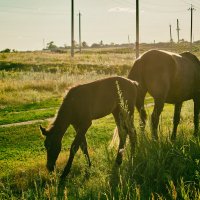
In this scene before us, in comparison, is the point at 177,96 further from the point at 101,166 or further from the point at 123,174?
the point at 123,174

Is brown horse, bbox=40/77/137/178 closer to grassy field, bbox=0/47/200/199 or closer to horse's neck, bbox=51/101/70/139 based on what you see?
horse's neck, bbox=51/101/70/139

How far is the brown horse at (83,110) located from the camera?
7215mm

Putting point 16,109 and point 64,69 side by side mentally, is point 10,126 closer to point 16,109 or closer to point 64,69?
point 16,109

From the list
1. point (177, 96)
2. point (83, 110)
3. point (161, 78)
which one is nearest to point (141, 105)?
point (161, 78)

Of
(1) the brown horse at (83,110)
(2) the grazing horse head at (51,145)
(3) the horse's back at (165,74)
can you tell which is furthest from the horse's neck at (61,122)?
(3) the horse's back at (165,74)

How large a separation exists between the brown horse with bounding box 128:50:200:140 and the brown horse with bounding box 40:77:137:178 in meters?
0.33

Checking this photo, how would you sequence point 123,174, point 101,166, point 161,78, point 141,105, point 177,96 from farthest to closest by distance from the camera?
1. point 177,96
2. point 141,105
3. point 161,78
4. point 101,166
5. point 123,174

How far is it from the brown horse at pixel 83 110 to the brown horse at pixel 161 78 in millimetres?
334

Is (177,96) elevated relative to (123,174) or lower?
elevated

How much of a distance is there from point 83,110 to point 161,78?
1800mm

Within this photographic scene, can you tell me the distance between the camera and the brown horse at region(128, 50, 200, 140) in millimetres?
8312

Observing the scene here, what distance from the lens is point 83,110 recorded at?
7.68 metres

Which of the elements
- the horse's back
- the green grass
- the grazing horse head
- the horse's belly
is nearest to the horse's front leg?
the horse's back

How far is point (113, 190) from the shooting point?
6.21 metres
